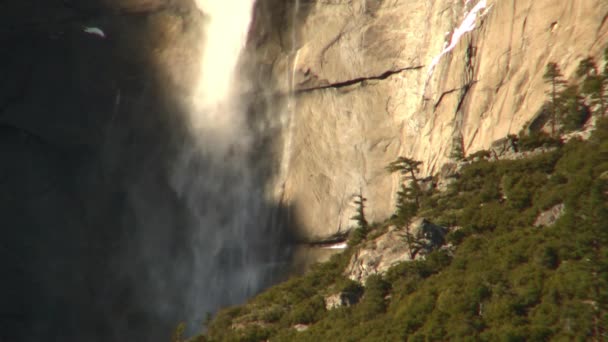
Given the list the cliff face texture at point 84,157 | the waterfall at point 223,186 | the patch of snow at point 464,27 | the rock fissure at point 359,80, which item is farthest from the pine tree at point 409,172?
the cliff face texture at point 84,157

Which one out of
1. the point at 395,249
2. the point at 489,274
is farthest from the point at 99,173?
the point at 489,274

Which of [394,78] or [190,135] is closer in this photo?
[394,78]

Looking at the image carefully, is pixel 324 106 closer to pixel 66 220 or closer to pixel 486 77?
pixel 486 77

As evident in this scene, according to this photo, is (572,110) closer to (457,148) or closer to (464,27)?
(457,148)

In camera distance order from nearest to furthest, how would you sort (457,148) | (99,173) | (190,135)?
1. (457,148)
2. (190,135)
3. (99,173)

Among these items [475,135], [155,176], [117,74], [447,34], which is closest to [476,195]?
[475,135]

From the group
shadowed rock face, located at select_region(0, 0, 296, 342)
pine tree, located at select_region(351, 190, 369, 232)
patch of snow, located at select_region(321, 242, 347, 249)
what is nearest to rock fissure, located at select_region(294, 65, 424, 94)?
shadowed rock face, located at select_region(0, 0, 296, 342)
